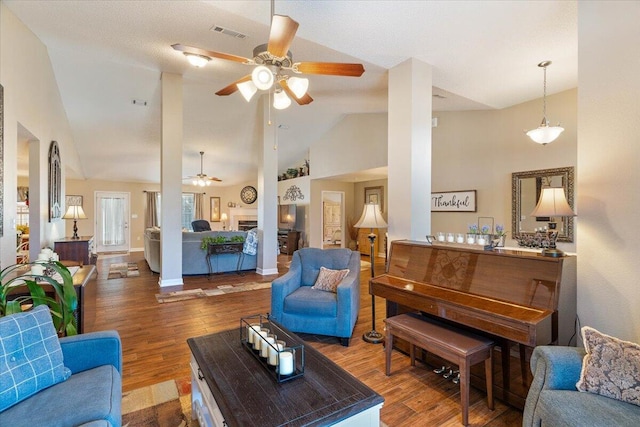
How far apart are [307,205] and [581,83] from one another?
7028 millimetres

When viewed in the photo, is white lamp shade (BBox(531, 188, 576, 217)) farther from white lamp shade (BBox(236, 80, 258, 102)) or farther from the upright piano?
white lamp shade (BBox(236, 80, 258, 102))

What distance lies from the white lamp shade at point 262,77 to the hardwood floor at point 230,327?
2.34 meters

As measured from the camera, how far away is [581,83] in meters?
2.08

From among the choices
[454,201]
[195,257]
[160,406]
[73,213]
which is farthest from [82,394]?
[454,201]

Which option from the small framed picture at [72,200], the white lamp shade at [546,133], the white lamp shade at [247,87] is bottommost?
the small framed picture at [72,200]

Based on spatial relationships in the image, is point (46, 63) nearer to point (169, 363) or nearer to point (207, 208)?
point (169, 363)

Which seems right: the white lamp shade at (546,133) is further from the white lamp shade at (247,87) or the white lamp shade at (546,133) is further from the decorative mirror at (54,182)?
the decorative mirror at (54,182)

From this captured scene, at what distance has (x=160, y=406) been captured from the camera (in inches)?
80.2

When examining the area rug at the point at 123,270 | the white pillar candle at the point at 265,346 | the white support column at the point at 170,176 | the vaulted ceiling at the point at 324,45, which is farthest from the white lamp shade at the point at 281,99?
the area rug at the point at 123,270

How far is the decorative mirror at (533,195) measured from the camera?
411 centimetres

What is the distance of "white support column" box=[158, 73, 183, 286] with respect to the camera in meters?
4.92

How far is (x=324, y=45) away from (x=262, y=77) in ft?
3.70

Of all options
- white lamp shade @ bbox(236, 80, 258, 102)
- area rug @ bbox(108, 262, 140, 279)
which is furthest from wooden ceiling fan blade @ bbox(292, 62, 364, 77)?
area rug @ bbox(108, 262, 140, 279)

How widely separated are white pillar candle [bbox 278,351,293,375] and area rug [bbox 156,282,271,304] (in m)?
3.43
